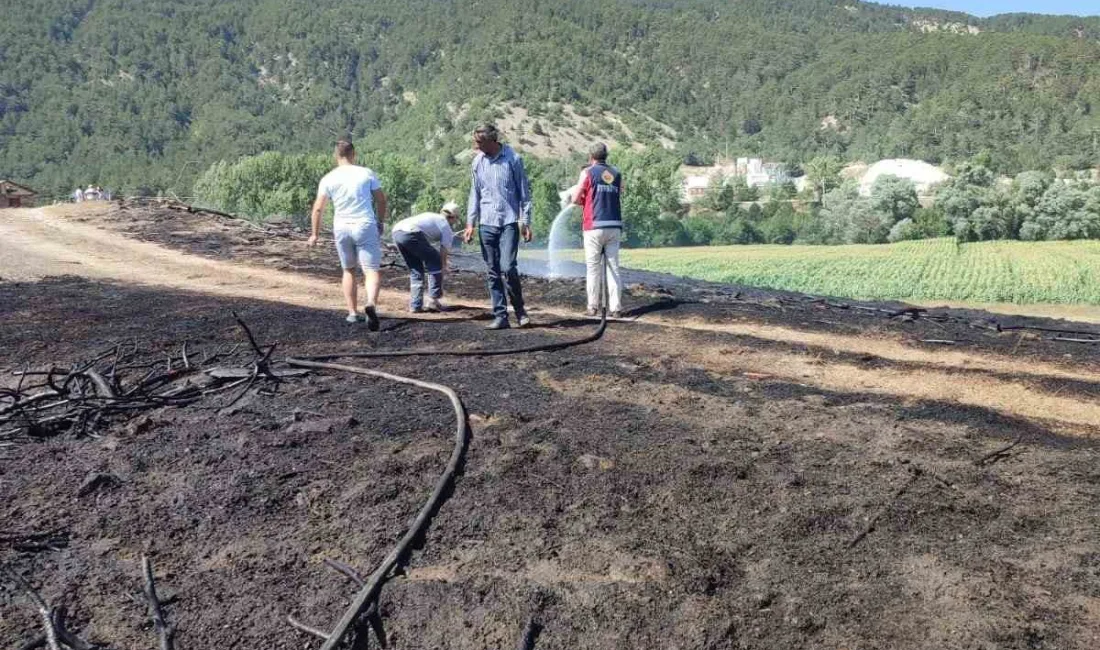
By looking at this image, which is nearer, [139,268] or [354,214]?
[354,214]

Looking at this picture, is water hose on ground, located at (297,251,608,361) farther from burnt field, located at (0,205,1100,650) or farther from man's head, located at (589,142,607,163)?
man's head, located at (589,142,607,163)

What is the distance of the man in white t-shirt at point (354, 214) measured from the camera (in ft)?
26.2

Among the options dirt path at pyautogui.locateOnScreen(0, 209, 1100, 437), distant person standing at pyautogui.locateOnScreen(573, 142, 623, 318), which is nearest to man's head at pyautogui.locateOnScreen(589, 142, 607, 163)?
distant person standing at pyautogui.locateOnScreen(573, 142, 623, 318)

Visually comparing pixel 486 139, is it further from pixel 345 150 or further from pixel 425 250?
pixel 425 250

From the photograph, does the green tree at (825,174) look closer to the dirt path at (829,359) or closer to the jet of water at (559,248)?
the jet of water at (559,248)

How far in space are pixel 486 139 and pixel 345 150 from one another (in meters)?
1.32

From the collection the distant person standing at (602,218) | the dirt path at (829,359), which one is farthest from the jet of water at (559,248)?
the distant person standing at (602,218)

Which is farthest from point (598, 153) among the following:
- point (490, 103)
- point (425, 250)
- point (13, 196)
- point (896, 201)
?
point (490, 103)

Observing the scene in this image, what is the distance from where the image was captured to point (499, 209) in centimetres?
803

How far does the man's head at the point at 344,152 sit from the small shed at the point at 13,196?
116 feet

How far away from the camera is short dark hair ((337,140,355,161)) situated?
7957 millimetres

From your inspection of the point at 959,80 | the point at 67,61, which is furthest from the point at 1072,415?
the point at 67,61

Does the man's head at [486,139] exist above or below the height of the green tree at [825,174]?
below

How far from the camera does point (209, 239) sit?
16953 mm
